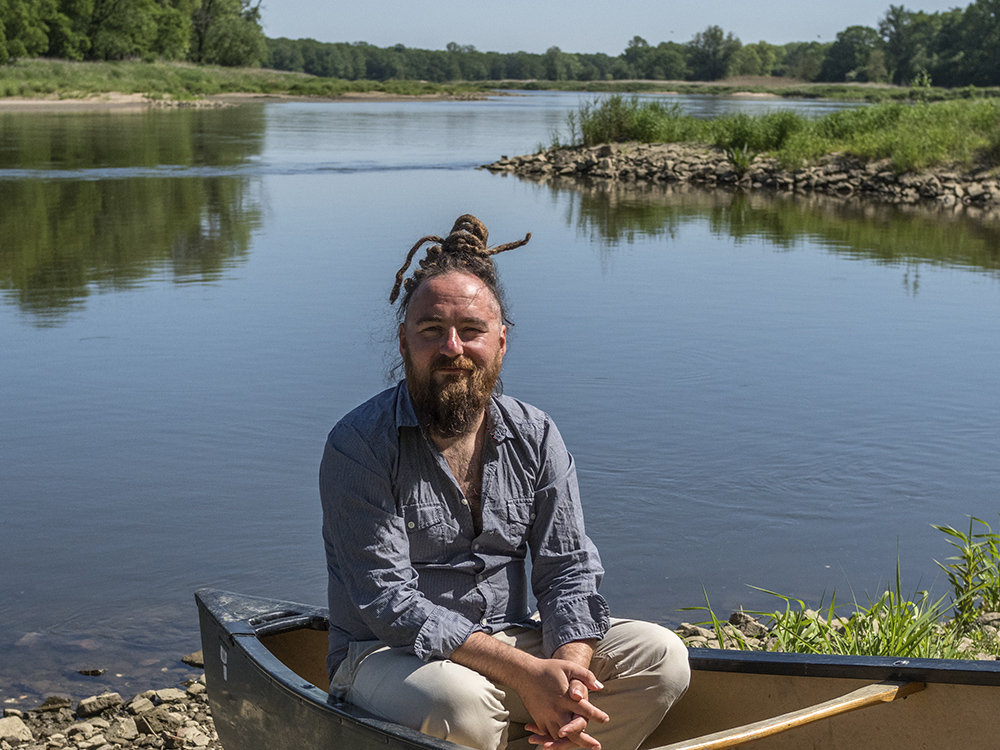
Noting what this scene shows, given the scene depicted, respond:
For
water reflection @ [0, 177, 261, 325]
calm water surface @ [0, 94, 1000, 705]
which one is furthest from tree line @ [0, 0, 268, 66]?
calm water surface @ [0, 94, 1000, 705]

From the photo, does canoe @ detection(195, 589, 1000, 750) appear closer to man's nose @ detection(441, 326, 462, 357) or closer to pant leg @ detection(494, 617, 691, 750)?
pant leg @ detection(494, 617, 691, 750)

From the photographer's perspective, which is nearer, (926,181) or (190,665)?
(190,665)

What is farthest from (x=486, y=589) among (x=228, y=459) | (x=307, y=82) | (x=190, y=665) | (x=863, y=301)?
(x=307, y=82)

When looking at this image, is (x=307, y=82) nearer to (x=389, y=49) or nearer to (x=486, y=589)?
(x=389, y=49)

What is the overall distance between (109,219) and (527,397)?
9.96m

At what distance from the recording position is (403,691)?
2576 mm

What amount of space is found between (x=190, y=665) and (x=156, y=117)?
46.3m

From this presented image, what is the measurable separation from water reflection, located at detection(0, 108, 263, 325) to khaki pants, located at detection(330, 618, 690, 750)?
7.59 m

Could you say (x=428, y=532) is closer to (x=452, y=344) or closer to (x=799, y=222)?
(x=452, y=344)

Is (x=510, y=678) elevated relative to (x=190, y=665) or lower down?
elevated

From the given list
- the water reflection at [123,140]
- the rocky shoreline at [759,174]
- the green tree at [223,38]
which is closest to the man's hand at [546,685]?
the rocky shoreline at [759,174]

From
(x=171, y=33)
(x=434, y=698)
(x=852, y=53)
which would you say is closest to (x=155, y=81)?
(x=171, y=33)

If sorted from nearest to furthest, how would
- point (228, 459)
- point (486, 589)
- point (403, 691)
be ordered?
1. point (403, 691)
2. point (486, 589)
3. point (228, 459)

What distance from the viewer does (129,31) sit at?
77562mm
